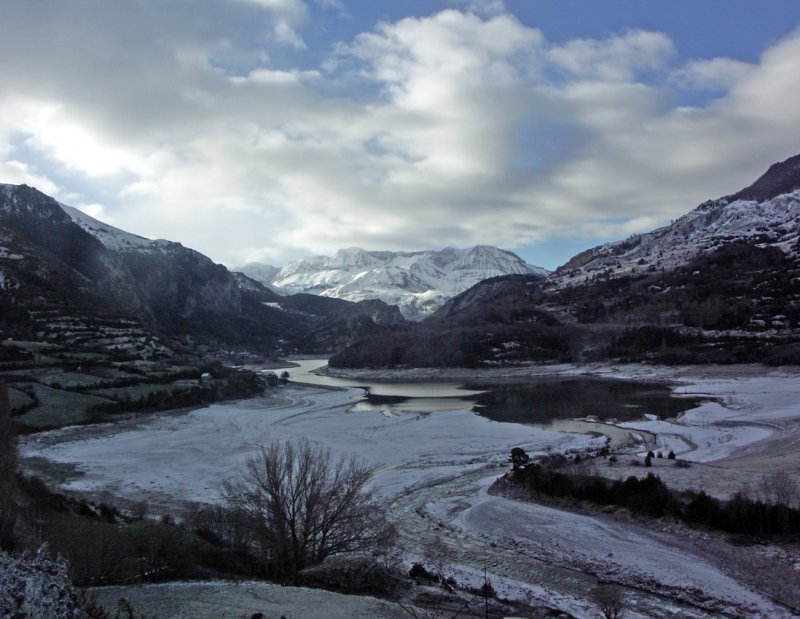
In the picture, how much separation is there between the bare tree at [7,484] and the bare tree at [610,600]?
A: 1603 cm

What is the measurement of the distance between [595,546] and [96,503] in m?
24.5

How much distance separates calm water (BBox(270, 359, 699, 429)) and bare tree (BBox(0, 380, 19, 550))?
44.6 metres

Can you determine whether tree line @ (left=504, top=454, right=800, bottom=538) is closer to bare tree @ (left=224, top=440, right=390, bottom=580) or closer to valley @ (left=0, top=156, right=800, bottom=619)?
valley @ (left=0, top=156, right=800, bottom=619)

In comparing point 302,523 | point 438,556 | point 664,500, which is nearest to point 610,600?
point 438,556

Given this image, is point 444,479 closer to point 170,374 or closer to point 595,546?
point 595,546

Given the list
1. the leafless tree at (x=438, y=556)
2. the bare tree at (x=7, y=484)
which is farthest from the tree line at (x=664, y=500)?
the bare tree at (x=7, y=484)

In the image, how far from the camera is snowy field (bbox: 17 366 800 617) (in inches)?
765

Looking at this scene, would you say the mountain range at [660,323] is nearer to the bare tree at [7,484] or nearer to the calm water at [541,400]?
the calm water at [541,400]

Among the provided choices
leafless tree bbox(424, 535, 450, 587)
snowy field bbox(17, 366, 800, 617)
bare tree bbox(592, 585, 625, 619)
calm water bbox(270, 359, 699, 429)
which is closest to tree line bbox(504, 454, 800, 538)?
snowy field bbox(17, 366, 800, 617)

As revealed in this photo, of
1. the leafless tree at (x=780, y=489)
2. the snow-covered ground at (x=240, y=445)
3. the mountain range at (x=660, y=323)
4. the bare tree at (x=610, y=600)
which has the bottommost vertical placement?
A: the snow-covered ground at (x=240, y=445)

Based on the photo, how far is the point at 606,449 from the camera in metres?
40.6

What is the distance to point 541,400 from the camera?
7775 cm

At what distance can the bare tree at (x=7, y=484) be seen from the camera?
1519cm

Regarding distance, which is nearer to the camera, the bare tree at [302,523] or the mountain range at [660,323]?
the bare tree at [302,523]
